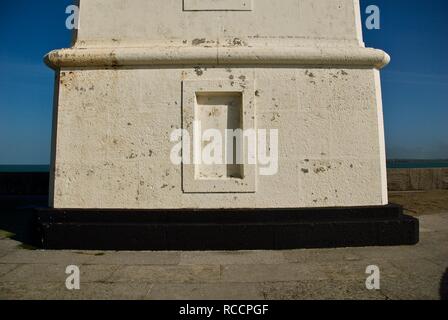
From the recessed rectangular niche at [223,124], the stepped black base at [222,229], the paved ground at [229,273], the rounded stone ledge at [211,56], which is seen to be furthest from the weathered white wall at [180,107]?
the paved ground at [229,273]

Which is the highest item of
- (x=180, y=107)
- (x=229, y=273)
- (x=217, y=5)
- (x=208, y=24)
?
(x=217, y=5)

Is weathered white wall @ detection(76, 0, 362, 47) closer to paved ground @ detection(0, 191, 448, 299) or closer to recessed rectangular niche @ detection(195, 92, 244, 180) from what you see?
recessed rectangular niche @ detection(195, 92, 244, 180)

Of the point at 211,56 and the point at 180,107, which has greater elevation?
the point at 211,56

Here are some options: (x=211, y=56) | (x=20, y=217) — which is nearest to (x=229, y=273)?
(x=211, y=56)

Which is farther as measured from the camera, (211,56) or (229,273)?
(211,56)

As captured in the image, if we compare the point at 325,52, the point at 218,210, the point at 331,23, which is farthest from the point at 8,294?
the point at 331,23

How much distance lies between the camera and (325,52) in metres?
4.43

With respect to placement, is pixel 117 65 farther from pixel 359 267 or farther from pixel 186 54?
pixel 359 267

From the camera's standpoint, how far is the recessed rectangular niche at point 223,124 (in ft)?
14.6

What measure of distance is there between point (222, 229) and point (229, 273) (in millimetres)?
859

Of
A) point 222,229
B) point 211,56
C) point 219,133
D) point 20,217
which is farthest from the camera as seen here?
point 20,217

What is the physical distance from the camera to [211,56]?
438 centimetres
